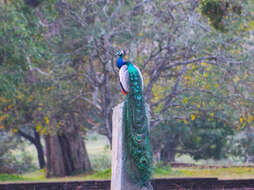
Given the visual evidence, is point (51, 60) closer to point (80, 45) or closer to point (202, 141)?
point (80, 45)

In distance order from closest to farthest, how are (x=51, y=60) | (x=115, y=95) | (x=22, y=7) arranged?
(x=22, y=7) < (x=51, y=60) < (x=115, y=95)

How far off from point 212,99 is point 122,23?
350 cm

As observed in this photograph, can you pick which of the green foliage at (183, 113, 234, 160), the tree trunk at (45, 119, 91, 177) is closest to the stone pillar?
the tree trunk at (45, 119, 91, 177)

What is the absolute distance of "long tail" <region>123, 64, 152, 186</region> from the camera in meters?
6.13

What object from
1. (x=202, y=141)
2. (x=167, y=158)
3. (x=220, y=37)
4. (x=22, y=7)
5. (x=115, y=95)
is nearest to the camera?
(x=22, y=7)

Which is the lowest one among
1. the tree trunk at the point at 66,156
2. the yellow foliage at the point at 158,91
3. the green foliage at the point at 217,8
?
the tree trunk at the point at 66,156

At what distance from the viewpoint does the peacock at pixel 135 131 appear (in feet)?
20.1

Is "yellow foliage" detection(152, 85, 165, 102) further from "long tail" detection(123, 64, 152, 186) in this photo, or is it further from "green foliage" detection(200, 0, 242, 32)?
"long tail" detection(123, 64, 152, 186)

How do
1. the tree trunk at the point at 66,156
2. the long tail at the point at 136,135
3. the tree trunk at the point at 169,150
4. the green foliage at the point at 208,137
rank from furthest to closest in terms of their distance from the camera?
1. the tree trunk at the point at 169,150
2. the green foliage at the point at 208,137
3. the tree trunk at the point at 66,156
4. the long tail at the point at 136,135

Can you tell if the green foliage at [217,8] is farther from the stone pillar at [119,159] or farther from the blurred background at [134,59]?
the stone pillar at [119,159]

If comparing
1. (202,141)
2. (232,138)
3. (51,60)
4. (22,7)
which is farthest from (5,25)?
(232,138)

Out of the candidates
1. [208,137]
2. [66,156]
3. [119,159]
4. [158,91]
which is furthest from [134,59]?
[208,137]

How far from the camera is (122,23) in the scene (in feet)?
39.7

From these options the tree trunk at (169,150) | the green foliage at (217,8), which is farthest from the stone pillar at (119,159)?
the tree trunk at (169,150)
